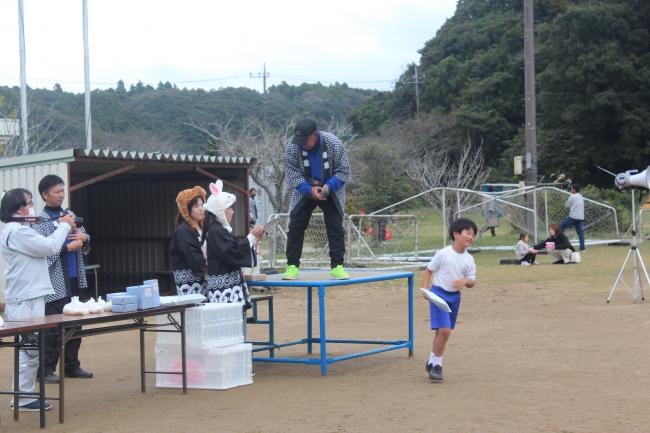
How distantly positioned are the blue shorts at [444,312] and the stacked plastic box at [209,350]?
65.5 inches

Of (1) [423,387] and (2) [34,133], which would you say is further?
(2) [34,133]

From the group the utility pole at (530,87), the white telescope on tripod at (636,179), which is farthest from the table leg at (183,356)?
the utility pole at (530,87)

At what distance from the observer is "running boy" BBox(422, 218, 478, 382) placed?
8.39 metres

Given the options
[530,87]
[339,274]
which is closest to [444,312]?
[339,274]

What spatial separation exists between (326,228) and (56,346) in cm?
289

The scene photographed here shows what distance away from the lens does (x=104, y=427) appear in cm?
697

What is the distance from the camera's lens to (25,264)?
7.49 metres

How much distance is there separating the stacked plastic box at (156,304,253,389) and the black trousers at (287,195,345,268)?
136cm

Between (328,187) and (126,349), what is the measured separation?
3527 millimetres

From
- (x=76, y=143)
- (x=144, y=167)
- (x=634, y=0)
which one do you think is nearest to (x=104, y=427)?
(x=144, y=167)

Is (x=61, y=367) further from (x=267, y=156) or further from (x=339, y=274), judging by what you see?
(x=267, y=156)

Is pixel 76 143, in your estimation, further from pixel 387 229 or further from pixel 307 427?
pixel 307 427

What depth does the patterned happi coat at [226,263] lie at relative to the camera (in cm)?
875

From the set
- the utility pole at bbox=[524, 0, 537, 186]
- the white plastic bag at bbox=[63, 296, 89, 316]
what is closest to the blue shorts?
the white plastic bag at bbox=[63, 296, 89, 316]
